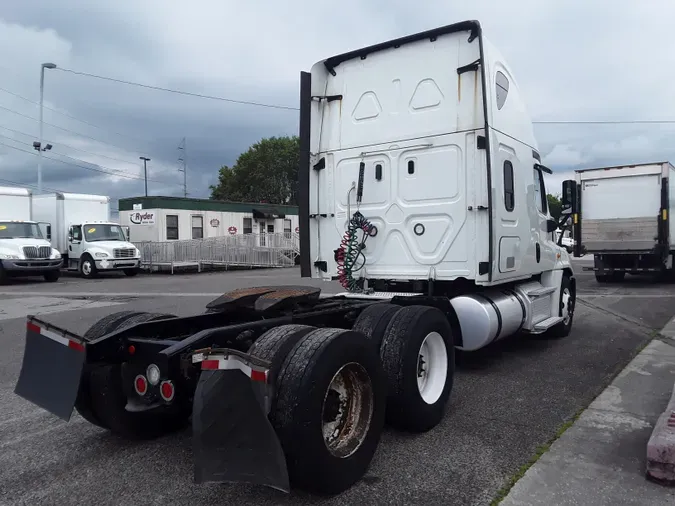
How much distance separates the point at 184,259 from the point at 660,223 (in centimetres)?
1982

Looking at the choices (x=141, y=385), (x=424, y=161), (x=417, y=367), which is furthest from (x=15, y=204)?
(x=417, y=367)

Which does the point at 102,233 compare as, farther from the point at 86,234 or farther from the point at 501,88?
the point at 501,88

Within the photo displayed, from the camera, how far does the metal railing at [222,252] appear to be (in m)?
26.5

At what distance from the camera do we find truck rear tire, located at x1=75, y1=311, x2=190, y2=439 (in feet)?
12.3

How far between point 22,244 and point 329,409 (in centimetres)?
2067

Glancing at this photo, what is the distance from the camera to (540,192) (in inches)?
304

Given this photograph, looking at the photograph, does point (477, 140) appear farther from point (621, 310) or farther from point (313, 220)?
point (621, 310)

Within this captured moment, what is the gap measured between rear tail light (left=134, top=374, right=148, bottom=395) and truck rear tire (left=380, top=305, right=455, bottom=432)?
1678mm

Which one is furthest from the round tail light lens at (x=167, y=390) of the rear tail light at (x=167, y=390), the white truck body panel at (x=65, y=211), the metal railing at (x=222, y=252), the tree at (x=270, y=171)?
the tree at (x=270, y=171)

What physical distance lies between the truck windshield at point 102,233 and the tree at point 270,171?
2996 cm

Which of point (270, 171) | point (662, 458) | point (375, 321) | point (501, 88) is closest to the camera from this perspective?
point (662, 458)

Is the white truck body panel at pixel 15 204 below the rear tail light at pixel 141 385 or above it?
above

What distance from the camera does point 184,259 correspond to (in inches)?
1049

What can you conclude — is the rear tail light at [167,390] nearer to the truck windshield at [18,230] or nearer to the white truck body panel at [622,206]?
the white truck body panel at [622,206]
